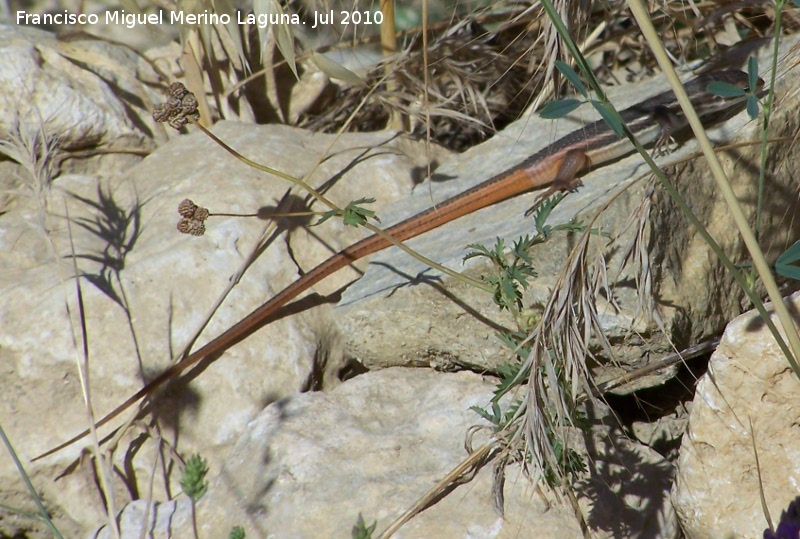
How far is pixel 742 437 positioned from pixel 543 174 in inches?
68.2

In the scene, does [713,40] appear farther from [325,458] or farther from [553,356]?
[325,458]

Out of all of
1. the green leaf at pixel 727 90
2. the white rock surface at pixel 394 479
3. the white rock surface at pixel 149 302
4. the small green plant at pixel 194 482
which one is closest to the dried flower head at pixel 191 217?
the white rock surface at pixel 149 302

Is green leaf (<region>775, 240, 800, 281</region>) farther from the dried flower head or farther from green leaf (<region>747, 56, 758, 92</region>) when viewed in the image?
the dried flower head

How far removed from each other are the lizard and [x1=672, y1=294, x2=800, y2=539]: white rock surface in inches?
46.6

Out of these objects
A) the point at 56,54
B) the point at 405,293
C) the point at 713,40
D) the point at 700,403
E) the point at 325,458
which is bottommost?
the point at 325,458

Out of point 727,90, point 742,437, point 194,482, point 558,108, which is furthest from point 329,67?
point 742,437

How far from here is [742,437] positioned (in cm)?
209

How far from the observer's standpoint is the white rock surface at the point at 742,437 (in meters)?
2.03

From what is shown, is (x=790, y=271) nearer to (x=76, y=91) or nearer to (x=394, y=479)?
(x=394, y=479)

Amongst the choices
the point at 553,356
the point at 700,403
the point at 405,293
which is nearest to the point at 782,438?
the point at 700,403

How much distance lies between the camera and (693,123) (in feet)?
4.75

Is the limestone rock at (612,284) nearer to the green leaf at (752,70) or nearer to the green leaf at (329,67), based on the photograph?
the green leaf at (329,67)

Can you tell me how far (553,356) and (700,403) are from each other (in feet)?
1.53

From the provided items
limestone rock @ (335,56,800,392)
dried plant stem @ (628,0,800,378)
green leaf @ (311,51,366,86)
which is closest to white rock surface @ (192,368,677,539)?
limestone rock @ (335,56,800,392)
